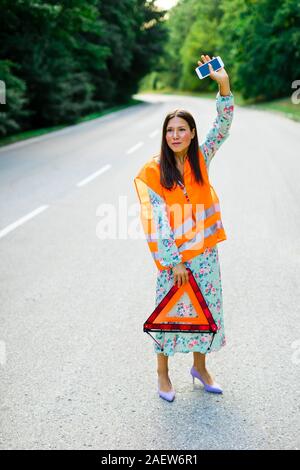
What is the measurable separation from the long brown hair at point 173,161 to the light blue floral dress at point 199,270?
0.11 m

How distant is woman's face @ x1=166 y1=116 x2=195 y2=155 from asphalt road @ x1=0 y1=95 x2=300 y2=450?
4.68 feet

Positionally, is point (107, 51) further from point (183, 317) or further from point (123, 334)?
point (183, 317)

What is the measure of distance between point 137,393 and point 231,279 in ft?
6.57

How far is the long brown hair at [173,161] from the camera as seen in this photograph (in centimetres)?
288

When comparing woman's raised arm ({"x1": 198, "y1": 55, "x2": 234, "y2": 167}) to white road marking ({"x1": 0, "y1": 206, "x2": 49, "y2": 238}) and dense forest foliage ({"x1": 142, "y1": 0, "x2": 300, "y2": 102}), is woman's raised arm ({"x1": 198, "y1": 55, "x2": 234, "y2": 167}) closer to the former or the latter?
white road marking ({"x1": 0, "y1": 206, "x2": 49, "y2": 238})

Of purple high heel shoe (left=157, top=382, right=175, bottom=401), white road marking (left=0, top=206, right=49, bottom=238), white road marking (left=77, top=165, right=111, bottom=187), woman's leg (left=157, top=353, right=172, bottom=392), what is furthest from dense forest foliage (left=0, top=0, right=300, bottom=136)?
purple high heel shoe (left=157, top=382, right=175, bottom=401)

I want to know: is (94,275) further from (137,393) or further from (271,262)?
(137,393)

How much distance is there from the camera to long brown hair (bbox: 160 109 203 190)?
288cm

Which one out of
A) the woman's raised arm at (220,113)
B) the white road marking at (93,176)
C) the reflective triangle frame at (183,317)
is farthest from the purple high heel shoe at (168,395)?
the white road marking at (93,176)

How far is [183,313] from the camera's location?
9.71 feet

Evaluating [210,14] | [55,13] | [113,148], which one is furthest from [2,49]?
[210,14]

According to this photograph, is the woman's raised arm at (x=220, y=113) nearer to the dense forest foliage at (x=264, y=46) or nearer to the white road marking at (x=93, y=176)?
the white road marking at (x=93, y=176)

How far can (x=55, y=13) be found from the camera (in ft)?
57.7

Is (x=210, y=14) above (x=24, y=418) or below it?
above
